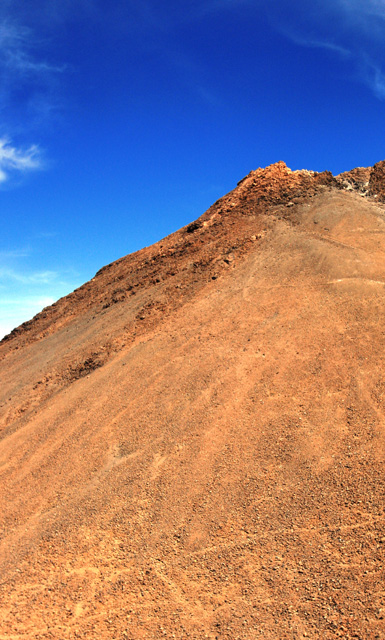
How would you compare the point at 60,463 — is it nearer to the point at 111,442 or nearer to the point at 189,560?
the point at 111,442

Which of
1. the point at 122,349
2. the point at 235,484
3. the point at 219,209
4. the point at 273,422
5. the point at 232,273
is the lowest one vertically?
the point at 235,484

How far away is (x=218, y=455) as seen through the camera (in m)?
8.49

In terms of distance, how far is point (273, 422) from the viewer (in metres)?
8.76

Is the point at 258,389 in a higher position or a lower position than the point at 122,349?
lower

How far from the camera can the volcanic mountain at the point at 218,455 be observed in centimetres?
632

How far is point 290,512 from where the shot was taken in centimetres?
717

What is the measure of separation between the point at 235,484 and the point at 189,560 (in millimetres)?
1510

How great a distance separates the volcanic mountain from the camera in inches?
249

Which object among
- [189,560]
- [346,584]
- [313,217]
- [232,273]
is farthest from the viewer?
[313,217]

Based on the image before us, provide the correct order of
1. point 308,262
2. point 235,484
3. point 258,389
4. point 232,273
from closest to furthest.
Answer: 1. point 235,484
2. point 258,389
3. point 308,262
4. point 232,273

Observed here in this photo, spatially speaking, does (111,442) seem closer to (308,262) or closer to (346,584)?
(346,584)

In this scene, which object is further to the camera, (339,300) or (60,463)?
(339,300)

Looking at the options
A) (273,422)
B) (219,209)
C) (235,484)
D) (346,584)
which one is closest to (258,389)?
(273,422)

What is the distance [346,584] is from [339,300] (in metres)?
7.14
